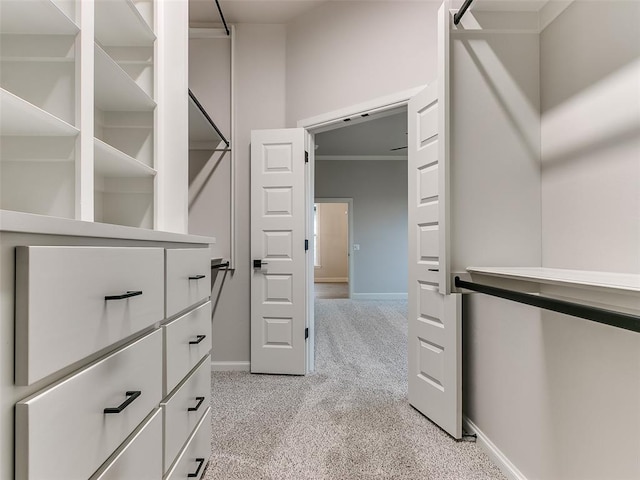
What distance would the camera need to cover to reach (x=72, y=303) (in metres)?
0.63

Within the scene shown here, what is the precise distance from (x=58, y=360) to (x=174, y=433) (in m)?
0.66

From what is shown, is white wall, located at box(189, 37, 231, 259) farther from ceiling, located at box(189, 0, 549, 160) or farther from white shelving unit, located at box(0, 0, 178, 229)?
white shelving unit, located at box(0, 0, 178, 229)

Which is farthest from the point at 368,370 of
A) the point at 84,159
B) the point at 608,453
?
the point at 84,159

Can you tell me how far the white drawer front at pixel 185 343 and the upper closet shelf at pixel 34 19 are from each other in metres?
0.91

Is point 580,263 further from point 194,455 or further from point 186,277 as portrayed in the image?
point 194,455

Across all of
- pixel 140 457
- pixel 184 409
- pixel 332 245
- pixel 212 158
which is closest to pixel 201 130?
pixel 212 158

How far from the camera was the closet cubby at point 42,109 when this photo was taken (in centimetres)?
94

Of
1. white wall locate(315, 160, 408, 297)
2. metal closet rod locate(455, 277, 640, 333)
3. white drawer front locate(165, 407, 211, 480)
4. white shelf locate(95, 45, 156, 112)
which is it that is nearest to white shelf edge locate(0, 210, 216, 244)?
white shelf locate(95, 45, 156, 112)

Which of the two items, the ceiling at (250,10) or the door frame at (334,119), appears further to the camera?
the ceiling at (250,10)

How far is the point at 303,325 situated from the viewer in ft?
9.02

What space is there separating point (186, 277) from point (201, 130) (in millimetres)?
1805

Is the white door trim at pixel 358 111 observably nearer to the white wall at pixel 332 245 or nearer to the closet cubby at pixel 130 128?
the closet cubby at pixel 130 128

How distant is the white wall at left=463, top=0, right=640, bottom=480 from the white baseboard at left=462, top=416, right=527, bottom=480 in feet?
0.11

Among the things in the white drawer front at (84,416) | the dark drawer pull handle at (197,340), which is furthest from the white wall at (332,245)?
the white drawer front at (84,416)
